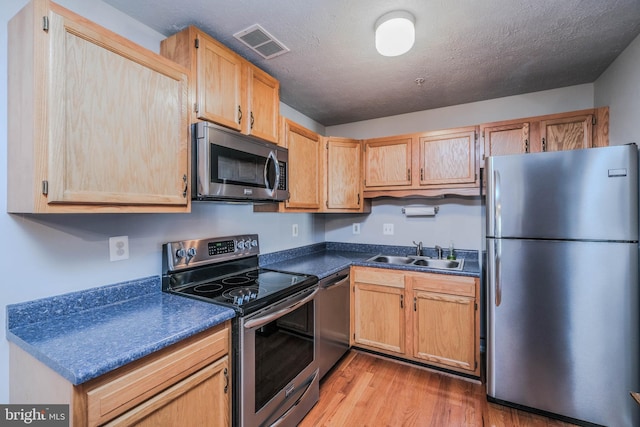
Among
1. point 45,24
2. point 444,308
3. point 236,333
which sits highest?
point 45,24

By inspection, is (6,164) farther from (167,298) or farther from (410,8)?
(410,8)

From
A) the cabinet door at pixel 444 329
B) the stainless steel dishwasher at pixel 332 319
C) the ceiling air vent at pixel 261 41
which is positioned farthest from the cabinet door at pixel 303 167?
the cabinet door at pixel 444 329

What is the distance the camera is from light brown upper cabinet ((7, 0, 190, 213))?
3.33 feet

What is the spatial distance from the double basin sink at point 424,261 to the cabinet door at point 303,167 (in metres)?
0.85

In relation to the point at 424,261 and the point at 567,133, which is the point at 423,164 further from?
the point at 567,133

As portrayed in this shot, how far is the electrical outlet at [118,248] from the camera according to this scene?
1458 mm

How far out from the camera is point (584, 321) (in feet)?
5.64

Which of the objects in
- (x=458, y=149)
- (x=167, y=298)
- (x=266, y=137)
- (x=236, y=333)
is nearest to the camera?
(x=236, y=333)

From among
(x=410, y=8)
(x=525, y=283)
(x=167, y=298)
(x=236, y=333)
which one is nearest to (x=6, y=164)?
(x=167, y=298)

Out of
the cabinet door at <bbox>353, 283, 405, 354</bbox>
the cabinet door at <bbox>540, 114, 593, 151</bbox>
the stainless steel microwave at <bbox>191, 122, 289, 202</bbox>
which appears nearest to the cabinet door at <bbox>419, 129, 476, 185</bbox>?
the cabinet door at <bbox>540, 114, 593, 151</bbox>

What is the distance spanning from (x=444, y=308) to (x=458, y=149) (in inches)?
53.3

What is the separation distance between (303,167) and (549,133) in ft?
6.37

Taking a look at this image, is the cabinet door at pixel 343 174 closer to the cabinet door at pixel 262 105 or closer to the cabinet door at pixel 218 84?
the cabinet door at pixel 262 105

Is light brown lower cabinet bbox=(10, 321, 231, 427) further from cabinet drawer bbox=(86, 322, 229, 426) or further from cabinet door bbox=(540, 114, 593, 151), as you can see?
cabinet door bbox=(540, 114, 593, 151)
